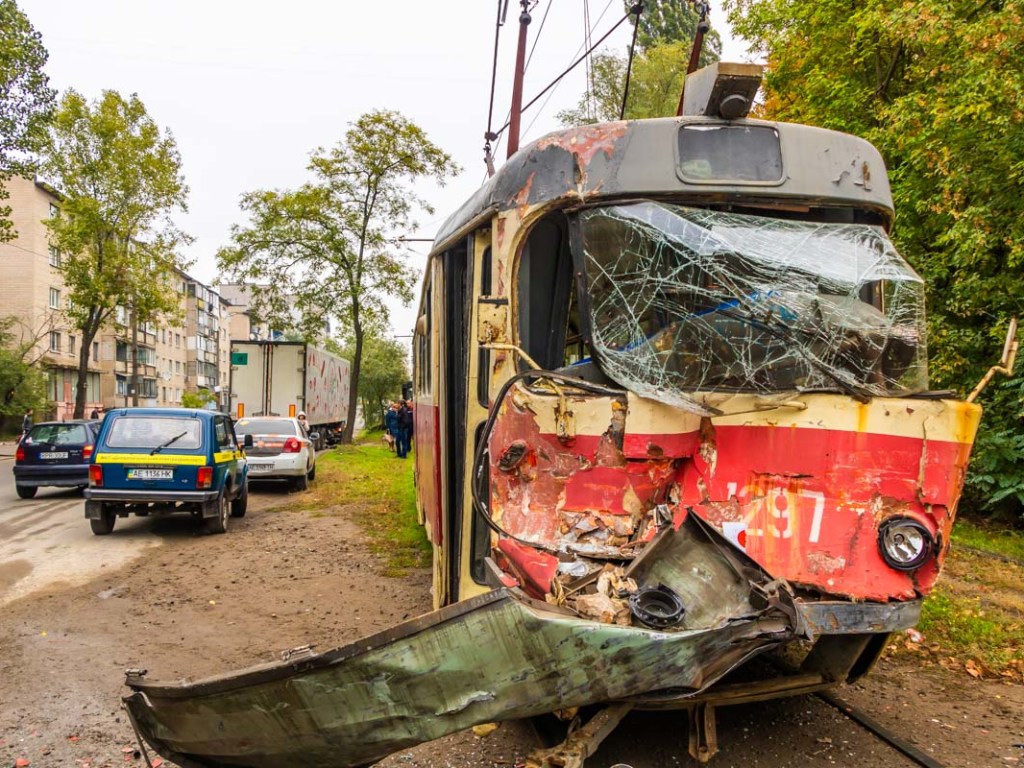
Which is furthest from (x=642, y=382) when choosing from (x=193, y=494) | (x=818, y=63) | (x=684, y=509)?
(x=818, y=63)

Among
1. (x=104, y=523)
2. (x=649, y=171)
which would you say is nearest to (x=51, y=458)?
(x=104, y=523)

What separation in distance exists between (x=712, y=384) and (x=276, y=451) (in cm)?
1429

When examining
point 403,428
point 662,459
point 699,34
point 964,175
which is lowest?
point 403,428

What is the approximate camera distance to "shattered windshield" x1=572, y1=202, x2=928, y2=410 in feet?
12.8

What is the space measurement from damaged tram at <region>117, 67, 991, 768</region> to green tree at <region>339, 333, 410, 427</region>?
52.6 m

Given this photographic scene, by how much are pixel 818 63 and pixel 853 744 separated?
13001 mm

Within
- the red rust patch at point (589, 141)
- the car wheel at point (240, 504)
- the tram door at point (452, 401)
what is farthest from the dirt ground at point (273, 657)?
the car wheel at point (240, 504)

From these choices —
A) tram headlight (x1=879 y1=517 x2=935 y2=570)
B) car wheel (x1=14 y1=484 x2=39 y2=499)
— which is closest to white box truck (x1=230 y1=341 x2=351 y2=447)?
car wheel (x1=14 y1=484 x2=39 y2=499)

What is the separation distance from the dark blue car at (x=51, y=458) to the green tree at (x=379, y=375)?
39.8 m

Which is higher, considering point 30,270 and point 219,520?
point 30,270

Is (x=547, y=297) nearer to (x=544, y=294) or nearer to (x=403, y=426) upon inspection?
(x=544, y=294)

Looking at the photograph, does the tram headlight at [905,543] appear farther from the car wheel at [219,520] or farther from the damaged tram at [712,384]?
the car wheel at [219,520]

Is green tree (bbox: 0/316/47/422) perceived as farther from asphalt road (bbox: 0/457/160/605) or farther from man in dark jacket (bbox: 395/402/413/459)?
asphalt road (bbox: 0/457/160/605)

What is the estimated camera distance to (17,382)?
37.2m
